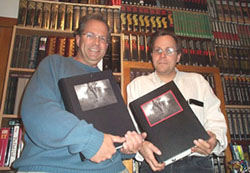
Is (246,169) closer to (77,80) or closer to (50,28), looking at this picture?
(77,80)

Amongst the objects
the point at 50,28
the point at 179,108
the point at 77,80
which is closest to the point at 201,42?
the point at 179,108

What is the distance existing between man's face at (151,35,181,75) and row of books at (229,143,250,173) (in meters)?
0.96

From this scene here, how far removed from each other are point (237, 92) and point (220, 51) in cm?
51

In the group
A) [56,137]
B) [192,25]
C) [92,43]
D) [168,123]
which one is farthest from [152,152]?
[192,25]

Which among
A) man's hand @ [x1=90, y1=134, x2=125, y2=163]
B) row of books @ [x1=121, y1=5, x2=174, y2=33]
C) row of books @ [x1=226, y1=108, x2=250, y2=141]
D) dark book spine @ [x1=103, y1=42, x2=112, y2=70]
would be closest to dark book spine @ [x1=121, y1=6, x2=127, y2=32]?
row of books @ [x1=121, y1=5, x2=174, y2=33]

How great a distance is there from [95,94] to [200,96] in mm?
794

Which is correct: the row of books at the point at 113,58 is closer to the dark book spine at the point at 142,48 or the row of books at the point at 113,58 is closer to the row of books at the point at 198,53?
the dark book spine at the point at 142,48

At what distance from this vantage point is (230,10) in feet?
8.11

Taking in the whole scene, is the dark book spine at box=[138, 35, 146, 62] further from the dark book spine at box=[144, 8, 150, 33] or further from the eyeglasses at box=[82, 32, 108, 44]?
the eyeglasses at box=[82, 32, 108, 44]

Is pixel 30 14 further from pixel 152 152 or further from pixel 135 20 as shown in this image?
pixel 152 152

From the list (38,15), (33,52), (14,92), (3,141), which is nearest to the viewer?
(3,141)

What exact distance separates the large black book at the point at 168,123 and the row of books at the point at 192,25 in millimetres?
1461

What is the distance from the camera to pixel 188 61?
6.75ft

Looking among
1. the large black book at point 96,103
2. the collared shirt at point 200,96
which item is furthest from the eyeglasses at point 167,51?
the large black book at point 96,103
